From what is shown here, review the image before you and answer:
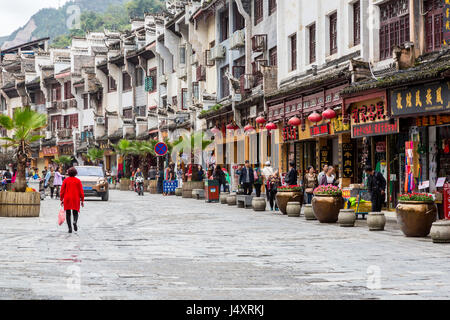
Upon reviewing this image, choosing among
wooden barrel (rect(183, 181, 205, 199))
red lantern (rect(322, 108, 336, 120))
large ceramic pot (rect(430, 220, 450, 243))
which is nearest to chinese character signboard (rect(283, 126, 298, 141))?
red lantern (rect(322, 108, 336, 120))

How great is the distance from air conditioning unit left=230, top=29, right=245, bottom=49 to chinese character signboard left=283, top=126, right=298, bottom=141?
8.76m

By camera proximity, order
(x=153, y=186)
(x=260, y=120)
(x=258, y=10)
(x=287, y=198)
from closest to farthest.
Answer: (x=287, y=198)
(x=260, y=120)
(x=258, y=10)
(x=153, y=186)

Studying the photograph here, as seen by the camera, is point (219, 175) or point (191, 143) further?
point (191, 143)

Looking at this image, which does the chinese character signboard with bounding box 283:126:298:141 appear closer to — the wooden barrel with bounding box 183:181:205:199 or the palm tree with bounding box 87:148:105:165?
the wooden barrel with bounding box 183:181:205:199

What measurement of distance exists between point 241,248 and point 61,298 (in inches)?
256

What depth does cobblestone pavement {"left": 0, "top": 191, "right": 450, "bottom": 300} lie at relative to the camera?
905cm

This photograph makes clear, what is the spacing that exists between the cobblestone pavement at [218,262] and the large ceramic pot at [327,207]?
1.06 metres

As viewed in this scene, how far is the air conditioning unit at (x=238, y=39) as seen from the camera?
138 feet

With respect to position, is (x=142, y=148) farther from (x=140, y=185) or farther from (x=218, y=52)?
(x=218, y=52)

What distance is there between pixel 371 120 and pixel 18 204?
38.1 feet

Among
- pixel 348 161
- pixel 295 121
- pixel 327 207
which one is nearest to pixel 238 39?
pixel 295 121

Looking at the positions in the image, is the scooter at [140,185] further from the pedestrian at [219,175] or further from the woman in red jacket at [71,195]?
the woman in red jacket at [71,195]

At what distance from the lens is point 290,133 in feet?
113

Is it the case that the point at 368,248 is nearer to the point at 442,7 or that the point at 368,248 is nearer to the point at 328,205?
the point at 328,205
